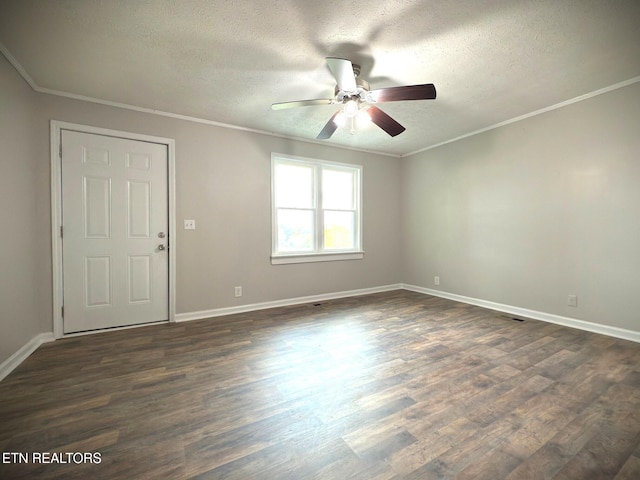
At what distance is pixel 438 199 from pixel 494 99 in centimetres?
182

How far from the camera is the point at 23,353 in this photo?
2.38 meters

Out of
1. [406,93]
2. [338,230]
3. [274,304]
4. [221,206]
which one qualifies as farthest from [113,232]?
[406,93]

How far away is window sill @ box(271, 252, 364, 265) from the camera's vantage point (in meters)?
4.06

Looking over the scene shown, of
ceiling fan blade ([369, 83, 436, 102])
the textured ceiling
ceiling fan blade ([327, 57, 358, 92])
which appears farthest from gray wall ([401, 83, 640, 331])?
ceiling fan blade ([327, 57, 358, 92])

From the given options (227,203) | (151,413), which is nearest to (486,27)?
(227,203)

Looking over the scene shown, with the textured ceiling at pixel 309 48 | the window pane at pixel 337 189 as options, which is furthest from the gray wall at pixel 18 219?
the window pane at pixel 337 189

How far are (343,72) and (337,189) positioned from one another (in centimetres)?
263

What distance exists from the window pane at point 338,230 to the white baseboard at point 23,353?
139 inches

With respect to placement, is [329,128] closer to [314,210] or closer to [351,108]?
[351,108]

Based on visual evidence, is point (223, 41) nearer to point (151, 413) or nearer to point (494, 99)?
point (151, 413)

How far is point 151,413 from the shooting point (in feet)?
5.47

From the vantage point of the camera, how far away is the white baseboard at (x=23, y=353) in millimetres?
2111

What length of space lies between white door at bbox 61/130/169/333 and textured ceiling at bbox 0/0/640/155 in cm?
62

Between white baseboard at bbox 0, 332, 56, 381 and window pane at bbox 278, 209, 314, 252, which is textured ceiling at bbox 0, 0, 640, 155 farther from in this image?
white baseboard at bbox 0, 332, 56, 381
